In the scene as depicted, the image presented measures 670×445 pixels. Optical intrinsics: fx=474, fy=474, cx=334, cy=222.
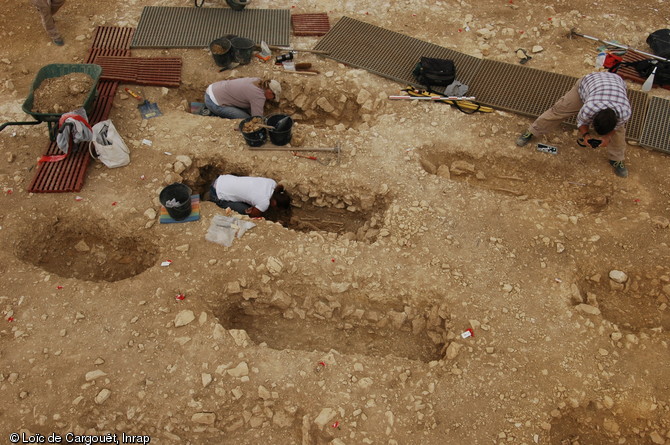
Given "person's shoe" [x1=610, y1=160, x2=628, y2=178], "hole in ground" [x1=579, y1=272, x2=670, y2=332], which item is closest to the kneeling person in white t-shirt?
"hole in ground" [x1=579, y1=272, x2=670, y2=332]

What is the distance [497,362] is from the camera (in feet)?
15.9

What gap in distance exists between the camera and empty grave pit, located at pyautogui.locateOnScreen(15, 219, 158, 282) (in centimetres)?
578

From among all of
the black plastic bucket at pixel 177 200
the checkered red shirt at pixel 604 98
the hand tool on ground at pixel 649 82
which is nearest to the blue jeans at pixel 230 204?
the black plastic bucket at pixel 177 200

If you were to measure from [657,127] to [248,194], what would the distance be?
6103 millimetres

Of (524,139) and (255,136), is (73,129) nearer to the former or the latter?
(255,136)

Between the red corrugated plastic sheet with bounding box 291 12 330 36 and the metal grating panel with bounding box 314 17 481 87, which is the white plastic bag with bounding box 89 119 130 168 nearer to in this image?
the metal grating panel with bounding box 314 17 481 87

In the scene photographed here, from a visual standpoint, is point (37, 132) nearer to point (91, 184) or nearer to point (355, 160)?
point (91, 184)

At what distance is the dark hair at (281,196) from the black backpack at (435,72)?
120 inches

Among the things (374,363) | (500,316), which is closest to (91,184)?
(374,363)

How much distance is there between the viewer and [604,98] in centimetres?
575

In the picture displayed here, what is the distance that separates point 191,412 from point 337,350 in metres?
1.68

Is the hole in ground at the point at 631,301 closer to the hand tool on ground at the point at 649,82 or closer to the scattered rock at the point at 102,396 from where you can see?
the hand tool on ground at the point at 649,82

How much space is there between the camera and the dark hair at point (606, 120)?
560 centimetres

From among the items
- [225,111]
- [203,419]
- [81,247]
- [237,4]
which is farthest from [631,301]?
[237,4]
